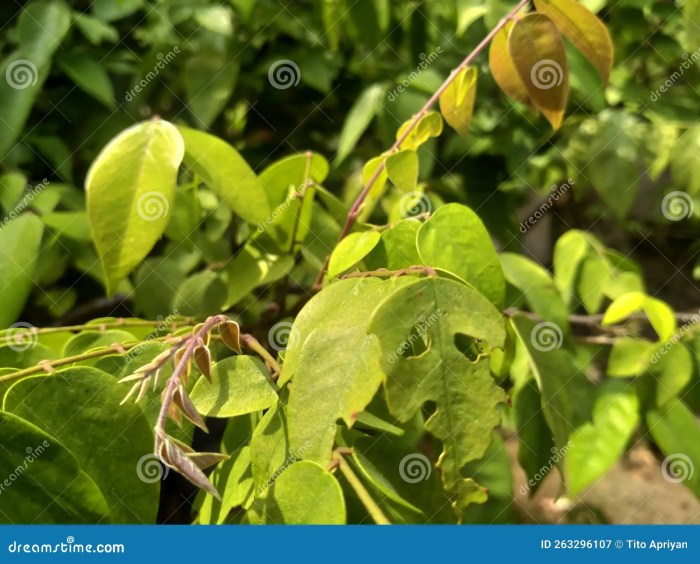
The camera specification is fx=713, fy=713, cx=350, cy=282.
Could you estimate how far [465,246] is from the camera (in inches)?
19.3

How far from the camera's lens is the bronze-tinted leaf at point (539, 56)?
1.73ft

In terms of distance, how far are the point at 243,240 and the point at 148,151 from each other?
269 mm

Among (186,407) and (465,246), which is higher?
(465,246)

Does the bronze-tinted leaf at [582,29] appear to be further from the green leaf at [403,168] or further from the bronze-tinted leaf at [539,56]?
the green leaf at [403,168]

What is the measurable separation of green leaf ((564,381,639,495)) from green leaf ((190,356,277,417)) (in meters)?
0.53

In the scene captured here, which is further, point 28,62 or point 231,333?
point 28,62

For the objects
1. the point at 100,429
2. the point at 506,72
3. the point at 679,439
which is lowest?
the point at 100,429

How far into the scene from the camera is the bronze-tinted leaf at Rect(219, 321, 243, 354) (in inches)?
17.5

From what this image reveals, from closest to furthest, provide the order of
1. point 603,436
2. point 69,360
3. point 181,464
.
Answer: point 181,464
point 69,360
point 603,436

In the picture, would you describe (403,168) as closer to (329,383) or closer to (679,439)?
(329,383)

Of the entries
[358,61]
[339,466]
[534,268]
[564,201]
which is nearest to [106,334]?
[339,466]

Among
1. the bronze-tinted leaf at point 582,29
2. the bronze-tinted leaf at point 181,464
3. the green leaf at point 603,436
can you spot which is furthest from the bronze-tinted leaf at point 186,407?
the green leaf at point 603,436

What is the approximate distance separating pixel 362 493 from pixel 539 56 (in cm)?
34

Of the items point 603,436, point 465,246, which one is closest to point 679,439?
point 603,436
